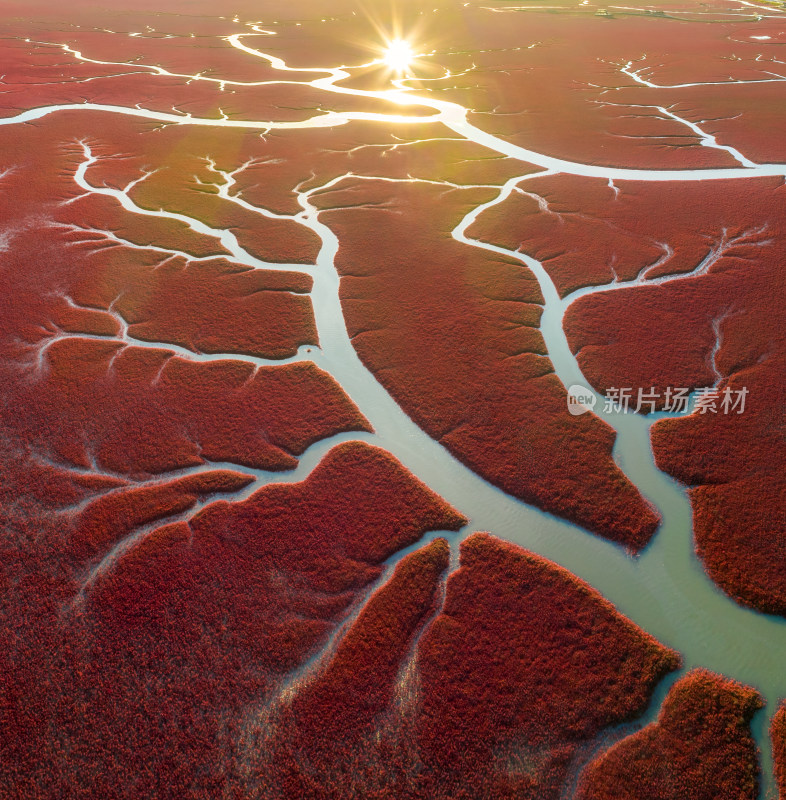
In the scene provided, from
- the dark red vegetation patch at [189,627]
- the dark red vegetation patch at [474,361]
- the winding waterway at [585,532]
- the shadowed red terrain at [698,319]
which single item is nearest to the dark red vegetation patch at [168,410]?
the winding waterway at [585,532]

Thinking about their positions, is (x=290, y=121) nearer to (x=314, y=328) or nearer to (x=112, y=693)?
(x=314, y=328)

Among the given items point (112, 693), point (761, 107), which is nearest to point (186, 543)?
point (112, 693)

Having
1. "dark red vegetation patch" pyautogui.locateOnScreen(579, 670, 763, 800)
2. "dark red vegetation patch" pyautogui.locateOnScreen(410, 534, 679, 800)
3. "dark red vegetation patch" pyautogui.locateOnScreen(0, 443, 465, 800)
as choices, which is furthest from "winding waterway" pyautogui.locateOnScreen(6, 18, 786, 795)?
"dark red vegetation patch" pyautogui.locateOnScreen(0, 443, 465, 800)

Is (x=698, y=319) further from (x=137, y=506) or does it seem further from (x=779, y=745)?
(x=137, y=506)

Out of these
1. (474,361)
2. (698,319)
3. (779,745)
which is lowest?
(779,745)

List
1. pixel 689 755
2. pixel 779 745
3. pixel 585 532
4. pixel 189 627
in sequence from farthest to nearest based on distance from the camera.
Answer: pixel 585 532, pixel 189 627, pixel 779 745, pixel 689 755

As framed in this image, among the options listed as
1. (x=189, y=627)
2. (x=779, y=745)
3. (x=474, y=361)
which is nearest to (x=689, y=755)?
(x=779, y=745)
